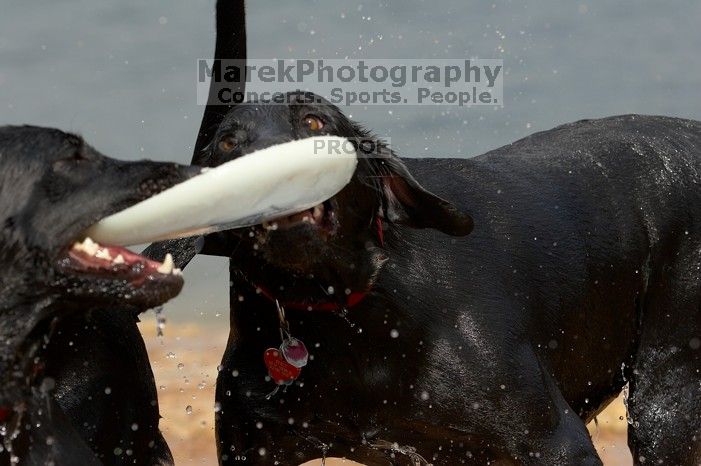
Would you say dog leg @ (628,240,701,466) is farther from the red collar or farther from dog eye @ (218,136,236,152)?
dog eye @ (218,136,236,152)

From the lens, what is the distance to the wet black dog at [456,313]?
513 centimetres

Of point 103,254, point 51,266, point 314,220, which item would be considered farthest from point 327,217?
point 51,266

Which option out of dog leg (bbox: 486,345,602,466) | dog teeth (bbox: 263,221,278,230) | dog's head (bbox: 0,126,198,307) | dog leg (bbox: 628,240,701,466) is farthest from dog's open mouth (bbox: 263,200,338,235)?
dog leg (bbox: 628,240,701,466)

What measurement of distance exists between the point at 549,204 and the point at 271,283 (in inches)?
55.8

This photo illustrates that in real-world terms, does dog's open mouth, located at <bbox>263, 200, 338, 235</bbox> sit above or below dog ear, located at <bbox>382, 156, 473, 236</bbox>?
above

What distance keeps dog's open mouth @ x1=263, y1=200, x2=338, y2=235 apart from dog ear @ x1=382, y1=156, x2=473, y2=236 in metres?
0.39

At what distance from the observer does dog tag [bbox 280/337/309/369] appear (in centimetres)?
516

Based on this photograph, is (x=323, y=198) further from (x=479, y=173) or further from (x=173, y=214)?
(x=479, y=173)

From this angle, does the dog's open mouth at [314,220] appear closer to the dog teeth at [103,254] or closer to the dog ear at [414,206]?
the dog ear at [414,206]

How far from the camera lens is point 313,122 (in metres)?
5.12

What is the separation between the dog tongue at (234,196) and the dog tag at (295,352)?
821mm

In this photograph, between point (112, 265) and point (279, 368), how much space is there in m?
1.06

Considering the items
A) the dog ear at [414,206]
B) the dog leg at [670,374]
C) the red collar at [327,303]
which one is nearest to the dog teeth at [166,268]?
the red collar at [327,303]

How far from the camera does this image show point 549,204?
592 centimetres
